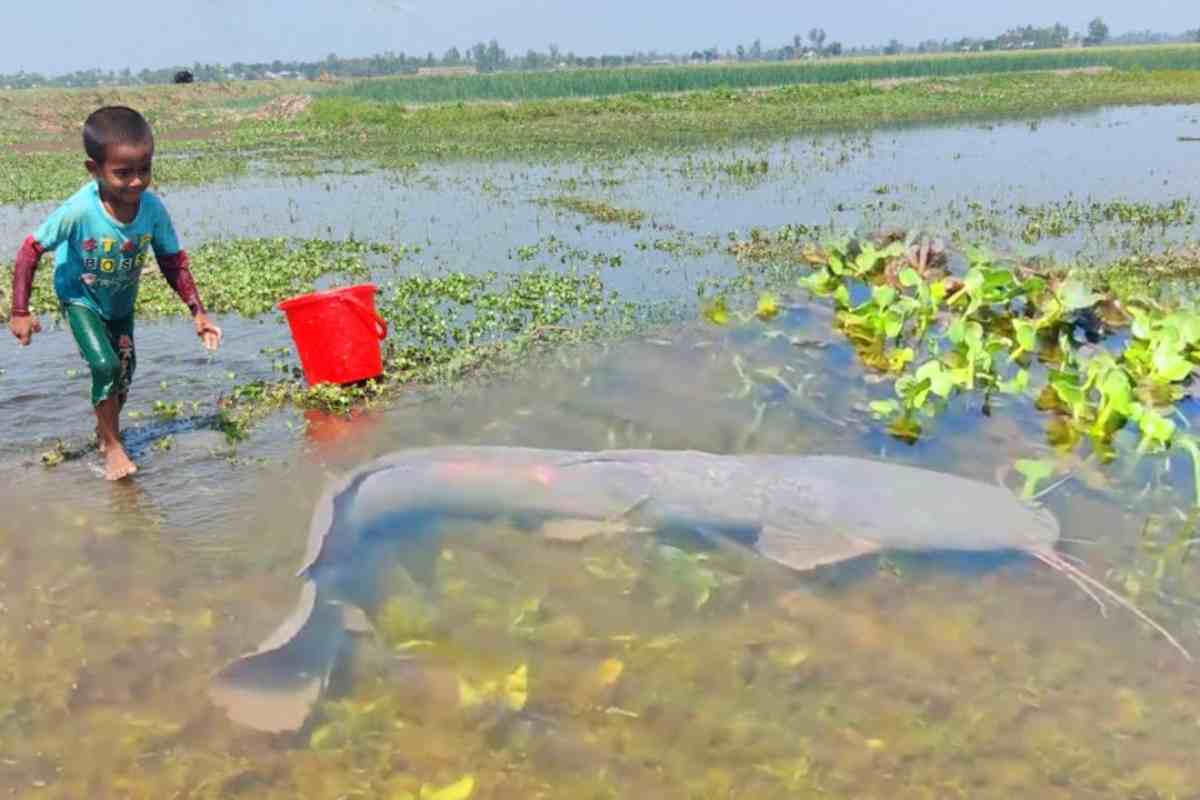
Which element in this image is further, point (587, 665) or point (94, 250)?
point (94, 250)

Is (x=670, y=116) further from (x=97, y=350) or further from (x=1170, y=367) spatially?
(x=97, y=350)

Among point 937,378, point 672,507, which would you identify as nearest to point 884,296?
point 937,378

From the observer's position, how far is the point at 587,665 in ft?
9.73

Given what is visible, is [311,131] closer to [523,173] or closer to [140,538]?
[523,173]

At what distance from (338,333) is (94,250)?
1364 millimetres

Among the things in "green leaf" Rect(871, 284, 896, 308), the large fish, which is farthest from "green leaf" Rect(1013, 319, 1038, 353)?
the large fish

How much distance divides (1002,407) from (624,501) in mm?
2493

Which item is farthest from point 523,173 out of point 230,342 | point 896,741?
point 896,741

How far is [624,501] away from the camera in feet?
12.4

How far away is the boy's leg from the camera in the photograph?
13.5 ft

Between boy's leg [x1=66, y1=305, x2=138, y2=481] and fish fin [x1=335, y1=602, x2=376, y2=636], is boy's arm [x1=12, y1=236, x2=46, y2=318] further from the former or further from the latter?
fish fin [x1=335, y1=602, x2=376, y2=636]

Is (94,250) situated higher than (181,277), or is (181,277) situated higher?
(94,250)

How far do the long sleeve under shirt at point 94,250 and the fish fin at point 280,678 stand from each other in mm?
2034

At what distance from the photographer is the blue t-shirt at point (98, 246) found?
3939 millimetres
